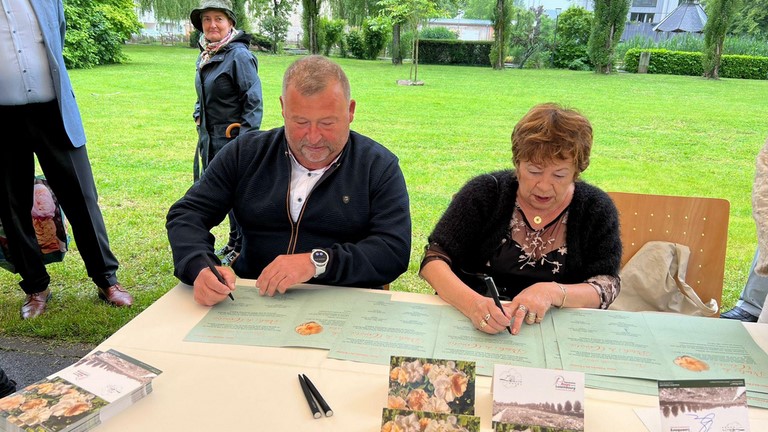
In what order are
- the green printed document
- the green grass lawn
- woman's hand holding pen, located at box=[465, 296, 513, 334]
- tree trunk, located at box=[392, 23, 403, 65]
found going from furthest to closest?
tree trunk, located at box=[392, 23, 403, 65] < the green grass lawn < woman's hand holding pen, located at box=[465, 296, 513, 334] < the green printed document

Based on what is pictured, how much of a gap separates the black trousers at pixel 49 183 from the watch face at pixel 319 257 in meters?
1.76

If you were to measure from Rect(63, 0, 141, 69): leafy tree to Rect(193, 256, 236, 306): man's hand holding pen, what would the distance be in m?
15.3

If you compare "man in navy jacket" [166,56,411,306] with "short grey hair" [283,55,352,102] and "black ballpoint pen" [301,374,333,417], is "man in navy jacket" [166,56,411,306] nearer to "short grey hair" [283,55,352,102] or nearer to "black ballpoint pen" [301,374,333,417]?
"short grey hair" [283,55,352,102]

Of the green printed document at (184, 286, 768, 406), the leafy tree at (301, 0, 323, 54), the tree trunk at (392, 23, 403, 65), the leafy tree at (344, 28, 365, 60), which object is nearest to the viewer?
the green printed document at (184, 286, 768, 406)

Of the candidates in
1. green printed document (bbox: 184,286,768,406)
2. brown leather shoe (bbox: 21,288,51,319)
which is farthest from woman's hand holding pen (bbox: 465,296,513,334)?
brown leather shoe (bbox: 21,288,51,319)

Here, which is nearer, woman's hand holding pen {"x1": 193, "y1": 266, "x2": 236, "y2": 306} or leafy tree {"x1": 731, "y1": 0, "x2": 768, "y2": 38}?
woman's hand holding pen {"x1": 193, "y1": 266, "x2": 236, "y2": 306}

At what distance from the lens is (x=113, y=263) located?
9.75 ft

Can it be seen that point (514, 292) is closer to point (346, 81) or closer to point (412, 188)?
point (346, 81)

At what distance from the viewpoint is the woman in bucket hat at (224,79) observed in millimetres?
3326

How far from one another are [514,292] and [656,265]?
680 mm

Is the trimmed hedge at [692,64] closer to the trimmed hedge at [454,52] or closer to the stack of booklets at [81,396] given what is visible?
the trimmed hedge at [454,52]

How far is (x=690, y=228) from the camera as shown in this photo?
2080 mm

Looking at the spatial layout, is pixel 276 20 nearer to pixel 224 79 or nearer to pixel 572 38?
pixel 572 38

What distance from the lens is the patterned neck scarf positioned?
11.1ft
